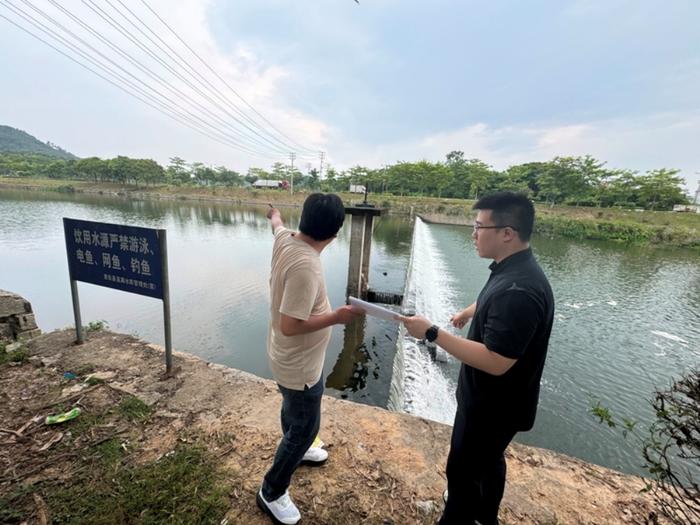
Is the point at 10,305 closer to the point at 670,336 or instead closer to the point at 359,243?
the point at 359,243

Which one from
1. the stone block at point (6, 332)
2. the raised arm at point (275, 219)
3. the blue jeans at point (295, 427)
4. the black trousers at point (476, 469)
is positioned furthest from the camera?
the stone block at point (6, 332)

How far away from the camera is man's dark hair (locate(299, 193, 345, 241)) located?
1268 mm

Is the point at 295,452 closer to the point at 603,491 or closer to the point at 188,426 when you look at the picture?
the point at 188,426

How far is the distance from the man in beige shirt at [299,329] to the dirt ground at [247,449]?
0.32 m

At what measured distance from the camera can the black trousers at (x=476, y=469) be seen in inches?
50.6

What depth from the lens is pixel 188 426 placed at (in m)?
2.11

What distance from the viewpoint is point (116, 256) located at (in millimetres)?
2734

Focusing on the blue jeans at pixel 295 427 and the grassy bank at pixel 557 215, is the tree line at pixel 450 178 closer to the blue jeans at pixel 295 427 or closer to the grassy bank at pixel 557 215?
the grassy bank at pixel 557 215

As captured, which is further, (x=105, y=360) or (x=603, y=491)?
(x=105, y=360)

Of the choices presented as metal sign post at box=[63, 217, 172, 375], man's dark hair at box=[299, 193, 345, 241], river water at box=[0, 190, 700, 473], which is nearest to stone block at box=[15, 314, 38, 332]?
metal sign post at box=[63, 217, 172, 375]

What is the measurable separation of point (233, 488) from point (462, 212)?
98.1ft

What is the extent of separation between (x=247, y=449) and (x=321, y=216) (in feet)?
5.64

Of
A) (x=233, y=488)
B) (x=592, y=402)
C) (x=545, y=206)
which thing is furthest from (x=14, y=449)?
(x=545, y=206)

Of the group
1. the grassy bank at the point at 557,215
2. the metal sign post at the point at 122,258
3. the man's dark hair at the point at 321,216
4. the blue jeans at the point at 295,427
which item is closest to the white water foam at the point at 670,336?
the blue jeans at the point at 295,427
